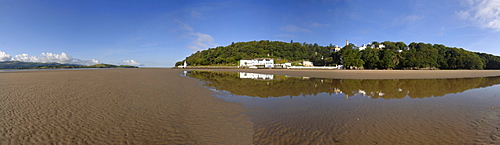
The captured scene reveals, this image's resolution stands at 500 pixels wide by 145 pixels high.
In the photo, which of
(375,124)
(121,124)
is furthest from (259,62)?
(121,124)

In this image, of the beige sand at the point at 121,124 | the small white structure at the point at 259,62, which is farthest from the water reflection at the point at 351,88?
the small white structure at the point at 259,62

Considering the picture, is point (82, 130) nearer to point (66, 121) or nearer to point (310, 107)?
point (66, 121)

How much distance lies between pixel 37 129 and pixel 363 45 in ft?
638

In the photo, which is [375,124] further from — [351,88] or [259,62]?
[259,62]

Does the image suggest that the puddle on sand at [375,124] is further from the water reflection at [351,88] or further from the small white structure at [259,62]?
the small white structure at [259,62]

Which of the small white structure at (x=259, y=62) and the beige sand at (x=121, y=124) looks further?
the small white structure at (x=259, y=62)

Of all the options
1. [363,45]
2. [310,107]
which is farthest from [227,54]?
[310,107]

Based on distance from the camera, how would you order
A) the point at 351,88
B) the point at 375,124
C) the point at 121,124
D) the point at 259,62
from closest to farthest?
the point at 121,124
the point at 375,124
the point at 351,88
the point at 259,62

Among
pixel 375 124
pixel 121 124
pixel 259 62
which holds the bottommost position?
pixel 375 124

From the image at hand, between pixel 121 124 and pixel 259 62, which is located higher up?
pixel 259 62

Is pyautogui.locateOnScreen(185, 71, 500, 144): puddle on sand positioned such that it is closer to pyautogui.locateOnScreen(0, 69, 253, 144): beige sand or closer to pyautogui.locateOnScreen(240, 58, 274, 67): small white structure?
pyautogui.locateOnScreen(0, 69, 253, 144): beige sand

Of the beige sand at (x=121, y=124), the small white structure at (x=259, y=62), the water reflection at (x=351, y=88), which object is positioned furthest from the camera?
the small white structure at (x=259, y=62)

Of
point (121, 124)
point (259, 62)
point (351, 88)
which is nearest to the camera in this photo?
point (121, 124)

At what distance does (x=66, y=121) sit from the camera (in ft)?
21.4
